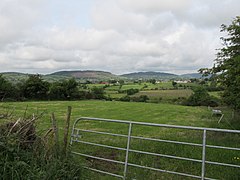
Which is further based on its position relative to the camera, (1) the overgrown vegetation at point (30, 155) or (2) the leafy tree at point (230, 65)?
(2) the leafy tree at point (230, 65)

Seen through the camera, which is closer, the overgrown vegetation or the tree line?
the overgrown vegetation

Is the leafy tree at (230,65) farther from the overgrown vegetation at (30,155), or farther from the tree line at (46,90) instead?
the tree line at (46,90)

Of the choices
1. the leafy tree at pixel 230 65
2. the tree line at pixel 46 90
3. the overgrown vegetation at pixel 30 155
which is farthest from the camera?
the tree line at pixel 46 90

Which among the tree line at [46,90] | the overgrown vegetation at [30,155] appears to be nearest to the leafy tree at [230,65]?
the overgrown vegetation at [30,155]

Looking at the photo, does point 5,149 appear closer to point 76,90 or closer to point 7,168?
point 7,168

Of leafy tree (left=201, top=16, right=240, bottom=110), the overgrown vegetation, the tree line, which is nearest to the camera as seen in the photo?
the overgrown vegetation

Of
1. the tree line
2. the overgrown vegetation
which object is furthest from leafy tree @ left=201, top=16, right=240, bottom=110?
the tree line

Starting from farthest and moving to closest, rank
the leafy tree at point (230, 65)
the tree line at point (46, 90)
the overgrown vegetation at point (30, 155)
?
the tree line at point (46, 90) < the leafy tree at point (230, 65) < the overgrown vegetation at point (30, 155)

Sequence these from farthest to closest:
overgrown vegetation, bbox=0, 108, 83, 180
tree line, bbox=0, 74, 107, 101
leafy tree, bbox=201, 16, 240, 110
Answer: tree line, bbox=0, 74, 107, 101
leafy tree, bbox=201, 16, 240, 110
overgrown vegetation, bbox=0, 108, 83, 180

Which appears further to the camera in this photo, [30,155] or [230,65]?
[230,65]

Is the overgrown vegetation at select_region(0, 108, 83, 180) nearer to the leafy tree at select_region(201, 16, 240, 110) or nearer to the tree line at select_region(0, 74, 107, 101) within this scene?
the leafy tree at select_region(201, 16, 240, 110)

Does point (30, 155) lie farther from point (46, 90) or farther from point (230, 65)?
point (46, 90)

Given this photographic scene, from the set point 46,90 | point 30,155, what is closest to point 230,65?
point 30,155

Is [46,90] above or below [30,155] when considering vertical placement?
below
